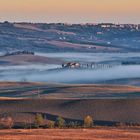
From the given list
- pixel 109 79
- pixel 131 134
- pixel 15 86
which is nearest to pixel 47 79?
pixel 109 79

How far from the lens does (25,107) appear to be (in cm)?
6072

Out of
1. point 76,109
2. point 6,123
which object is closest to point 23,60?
point 76,109

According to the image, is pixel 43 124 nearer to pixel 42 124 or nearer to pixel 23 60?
pixel 42 124

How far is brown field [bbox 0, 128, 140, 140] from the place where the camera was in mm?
39750

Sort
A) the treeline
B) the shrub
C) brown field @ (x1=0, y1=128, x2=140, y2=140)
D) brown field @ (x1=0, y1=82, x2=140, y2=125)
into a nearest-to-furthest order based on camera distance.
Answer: brown field @ (x1=0, y1=128, x2=140, y2=140)
the shrub
the treeline
brown field @ (x1=0, y1=82, x2=140, y2=125)

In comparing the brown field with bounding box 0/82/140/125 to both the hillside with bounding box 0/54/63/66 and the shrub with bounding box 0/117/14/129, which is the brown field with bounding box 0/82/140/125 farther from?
the hillside with bounding box 0/54/63/66

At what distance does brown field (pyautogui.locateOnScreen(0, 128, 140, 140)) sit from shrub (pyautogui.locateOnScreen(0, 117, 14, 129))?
4078 millimetres

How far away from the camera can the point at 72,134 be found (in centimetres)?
4206

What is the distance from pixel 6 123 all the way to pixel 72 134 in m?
8.42

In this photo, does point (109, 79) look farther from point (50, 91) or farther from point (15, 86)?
point (50, 91)

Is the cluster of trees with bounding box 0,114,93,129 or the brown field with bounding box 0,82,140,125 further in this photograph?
the brown field with bounding box 0,82,140,125

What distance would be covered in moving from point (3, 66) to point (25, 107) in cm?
7299

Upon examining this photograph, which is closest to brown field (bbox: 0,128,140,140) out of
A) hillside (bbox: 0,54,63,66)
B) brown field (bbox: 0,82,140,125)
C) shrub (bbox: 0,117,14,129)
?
shrub (bbox: 0,117,14,129)

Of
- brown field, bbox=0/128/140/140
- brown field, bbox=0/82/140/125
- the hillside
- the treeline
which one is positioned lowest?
the hillside
